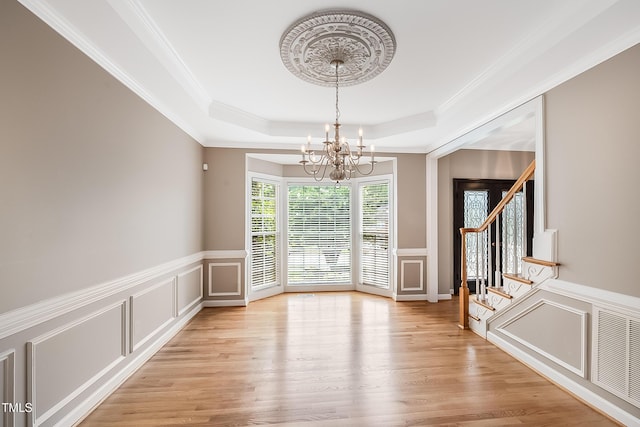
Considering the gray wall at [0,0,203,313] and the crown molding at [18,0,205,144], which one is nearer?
the gray wall at [0,0,203,313]

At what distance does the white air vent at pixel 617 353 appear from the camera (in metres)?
2.01

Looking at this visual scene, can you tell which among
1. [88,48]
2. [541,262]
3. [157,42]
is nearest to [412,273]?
[541,262]

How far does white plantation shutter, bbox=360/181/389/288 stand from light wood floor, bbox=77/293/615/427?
1507mm

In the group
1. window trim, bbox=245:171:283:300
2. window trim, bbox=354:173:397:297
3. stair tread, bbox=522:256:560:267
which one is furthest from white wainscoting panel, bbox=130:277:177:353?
stair tread, bbox=522:256:560:267

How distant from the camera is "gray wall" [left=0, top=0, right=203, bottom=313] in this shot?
1596 mm

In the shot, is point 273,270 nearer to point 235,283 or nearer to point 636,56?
point 235,283

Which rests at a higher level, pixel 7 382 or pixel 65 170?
pixel 65 170

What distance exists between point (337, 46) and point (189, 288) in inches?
141

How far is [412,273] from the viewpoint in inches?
204

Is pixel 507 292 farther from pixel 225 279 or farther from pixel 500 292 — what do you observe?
pixel 225 279

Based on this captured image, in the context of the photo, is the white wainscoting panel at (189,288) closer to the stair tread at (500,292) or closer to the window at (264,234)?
the window at (264,234)

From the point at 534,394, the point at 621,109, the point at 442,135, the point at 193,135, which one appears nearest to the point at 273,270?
the point at 193,135

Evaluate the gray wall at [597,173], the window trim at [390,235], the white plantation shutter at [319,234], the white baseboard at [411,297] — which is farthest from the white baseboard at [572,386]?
the white plantation shutter at [319,234]

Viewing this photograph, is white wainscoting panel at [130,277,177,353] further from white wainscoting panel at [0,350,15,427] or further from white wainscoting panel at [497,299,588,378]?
white wainscoting panel at [497,299,588,378]
